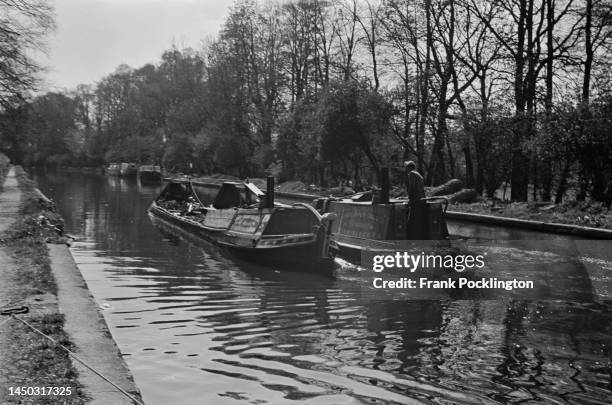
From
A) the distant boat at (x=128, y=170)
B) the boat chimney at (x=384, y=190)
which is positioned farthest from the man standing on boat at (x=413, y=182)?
the distant boat at (x=128, y=170)

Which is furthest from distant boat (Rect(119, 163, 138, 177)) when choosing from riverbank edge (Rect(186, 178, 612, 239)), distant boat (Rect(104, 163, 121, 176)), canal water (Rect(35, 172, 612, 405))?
canal water (Rect(35, 172, 612, 405))

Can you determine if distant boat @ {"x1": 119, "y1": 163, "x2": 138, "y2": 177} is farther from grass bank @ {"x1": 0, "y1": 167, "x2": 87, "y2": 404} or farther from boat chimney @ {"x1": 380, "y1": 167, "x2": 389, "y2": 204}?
grass bank @ {"x1": 0, "y1": 167, "x2": 87, "y2": 404}

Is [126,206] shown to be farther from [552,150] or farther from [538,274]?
[538,274]

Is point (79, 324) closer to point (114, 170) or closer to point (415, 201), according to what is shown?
point (415, 201)

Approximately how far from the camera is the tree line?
75.5ft

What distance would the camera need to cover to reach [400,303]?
9.48 metres

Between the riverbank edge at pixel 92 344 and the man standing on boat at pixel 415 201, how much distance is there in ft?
23.2

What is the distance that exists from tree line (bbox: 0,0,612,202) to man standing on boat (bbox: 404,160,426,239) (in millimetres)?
9455

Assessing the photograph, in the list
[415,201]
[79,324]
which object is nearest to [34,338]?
[79,324]

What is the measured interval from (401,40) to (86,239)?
21.3m

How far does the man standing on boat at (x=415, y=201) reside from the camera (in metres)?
12.6

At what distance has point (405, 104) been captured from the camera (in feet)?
106

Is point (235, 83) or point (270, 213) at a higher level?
point (235, 83)

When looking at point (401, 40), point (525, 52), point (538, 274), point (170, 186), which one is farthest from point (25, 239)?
point (401, 40)
